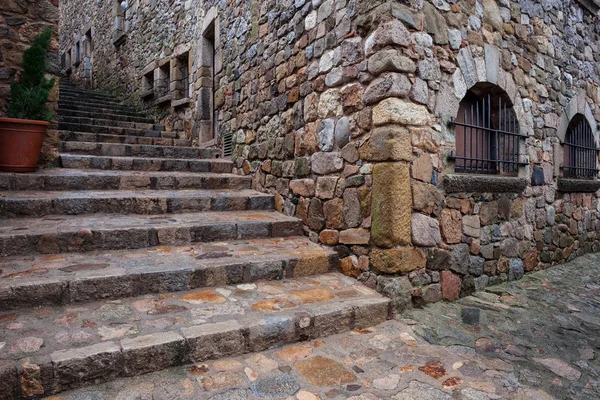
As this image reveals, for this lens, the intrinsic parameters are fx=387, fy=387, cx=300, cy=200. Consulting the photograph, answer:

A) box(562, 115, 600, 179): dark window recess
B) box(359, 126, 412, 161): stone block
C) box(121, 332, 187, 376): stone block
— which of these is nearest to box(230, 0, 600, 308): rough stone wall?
box(359, 126, 412, 161): stone block

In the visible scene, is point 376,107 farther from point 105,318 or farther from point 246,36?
point 246,36

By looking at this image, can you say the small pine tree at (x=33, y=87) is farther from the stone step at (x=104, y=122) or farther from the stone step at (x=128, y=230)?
the stone step at (x=104, y=122)

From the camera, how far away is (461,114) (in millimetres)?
3615

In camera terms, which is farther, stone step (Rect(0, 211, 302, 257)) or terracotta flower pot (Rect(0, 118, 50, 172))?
terracotta flower pot (Rect(0, 118, 50, 172))

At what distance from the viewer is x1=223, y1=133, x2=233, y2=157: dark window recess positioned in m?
5.50

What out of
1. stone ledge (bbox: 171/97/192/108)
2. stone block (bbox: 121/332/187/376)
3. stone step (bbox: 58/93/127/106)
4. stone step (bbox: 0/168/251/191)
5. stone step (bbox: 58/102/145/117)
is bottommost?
stone block (bbox: 121/332/187/376)

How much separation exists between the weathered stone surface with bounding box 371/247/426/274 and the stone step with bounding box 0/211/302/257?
1163 mm

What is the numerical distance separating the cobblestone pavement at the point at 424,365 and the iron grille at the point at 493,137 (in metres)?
1.42

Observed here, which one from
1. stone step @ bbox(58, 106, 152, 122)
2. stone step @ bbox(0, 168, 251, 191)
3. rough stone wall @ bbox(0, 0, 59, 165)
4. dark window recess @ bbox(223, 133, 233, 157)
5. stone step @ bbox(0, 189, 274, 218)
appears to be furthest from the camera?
stone step @ bbox(58, 106, 152, 122)

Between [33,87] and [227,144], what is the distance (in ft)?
7.93

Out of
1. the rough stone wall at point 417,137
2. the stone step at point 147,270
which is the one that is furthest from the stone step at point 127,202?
the stone step at point 147,270

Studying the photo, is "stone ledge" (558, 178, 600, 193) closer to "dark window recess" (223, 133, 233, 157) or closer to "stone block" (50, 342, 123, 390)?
"dark window recess" (223, 133, 233, 157)

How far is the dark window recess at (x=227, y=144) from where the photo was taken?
5.50m

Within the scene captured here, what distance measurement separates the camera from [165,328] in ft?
6.75
